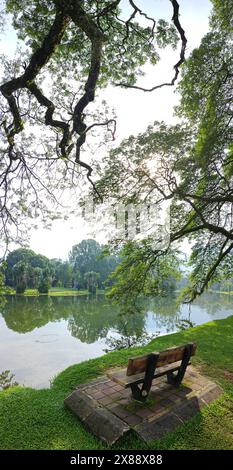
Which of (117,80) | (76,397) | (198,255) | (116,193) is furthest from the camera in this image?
(198,255)

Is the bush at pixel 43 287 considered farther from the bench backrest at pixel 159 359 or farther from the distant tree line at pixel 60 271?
the bench backrest at pixel 159 359

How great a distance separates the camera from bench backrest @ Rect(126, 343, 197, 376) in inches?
130

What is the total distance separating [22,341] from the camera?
14516mm

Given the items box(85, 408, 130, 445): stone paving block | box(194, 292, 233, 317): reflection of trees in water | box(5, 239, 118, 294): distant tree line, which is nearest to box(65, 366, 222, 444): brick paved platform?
box(85, 408, 130, 445): stone paving block

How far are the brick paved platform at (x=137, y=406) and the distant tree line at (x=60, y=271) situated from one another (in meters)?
41.0

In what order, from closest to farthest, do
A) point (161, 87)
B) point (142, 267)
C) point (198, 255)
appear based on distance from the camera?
point (161, 87) → point (142, 267) → point (198, 255)

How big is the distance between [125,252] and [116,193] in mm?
2067

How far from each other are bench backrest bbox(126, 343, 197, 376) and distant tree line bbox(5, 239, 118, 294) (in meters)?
41.3

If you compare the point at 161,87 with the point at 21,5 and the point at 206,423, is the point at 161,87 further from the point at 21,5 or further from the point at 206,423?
the point at 206,423

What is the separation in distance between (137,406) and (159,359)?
0.67 m

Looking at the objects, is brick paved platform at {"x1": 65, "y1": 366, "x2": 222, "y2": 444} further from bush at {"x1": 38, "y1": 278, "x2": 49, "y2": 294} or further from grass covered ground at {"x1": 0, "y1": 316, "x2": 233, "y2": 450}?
bush at {"x1": 38, "y1": 278, "x2": 49, "y2": 294}

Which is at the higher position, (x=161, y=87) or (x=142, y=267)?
(x=161, y=87)

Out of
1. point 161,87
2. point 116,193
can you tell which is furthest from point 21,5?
point 116,193

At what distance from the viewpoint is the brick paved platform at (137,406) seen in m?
3.04
